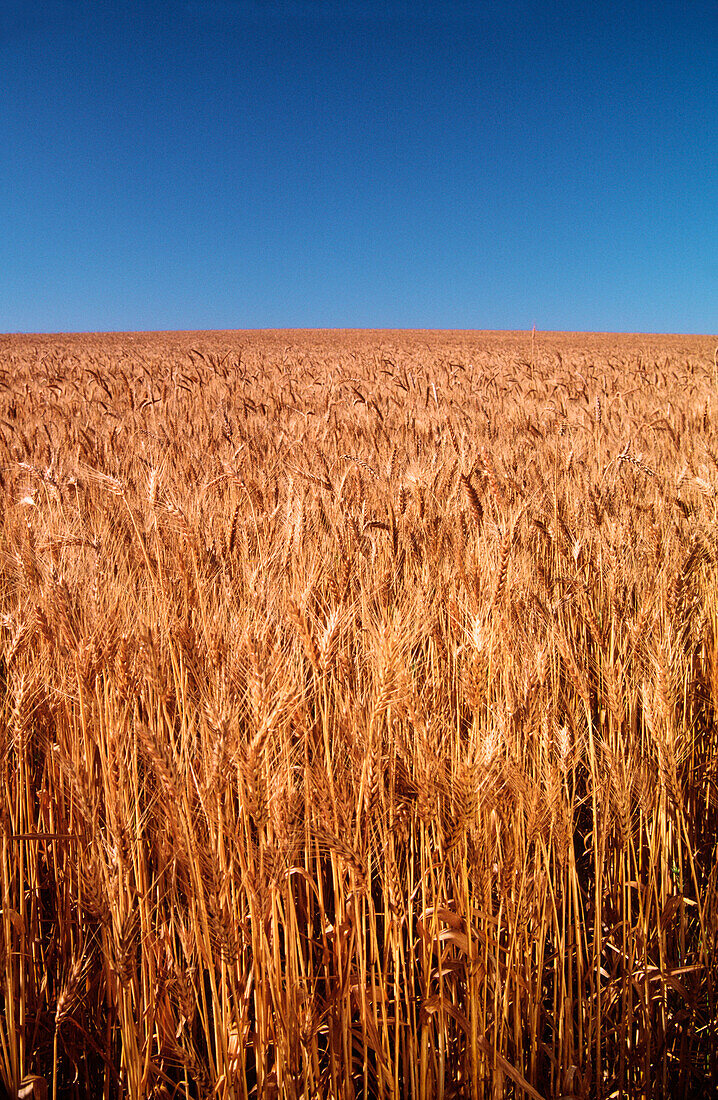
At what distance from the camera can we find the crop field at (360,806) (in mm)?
876

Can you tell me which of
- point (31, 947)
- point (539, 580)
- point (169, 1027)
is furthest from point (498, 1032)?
point (539, 580)

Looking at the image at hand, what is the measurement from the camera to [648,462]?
3000 millimetres

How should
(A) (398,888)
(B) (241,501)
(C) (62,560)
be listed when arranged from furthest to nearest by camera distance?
(B) (241,501) < (C) (62,560) < (A) (398,888)

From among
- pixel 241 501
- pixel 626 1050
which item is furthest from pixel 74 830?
pixel 241 501

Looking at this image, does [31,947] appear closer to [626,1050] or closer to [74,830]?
[74,830]

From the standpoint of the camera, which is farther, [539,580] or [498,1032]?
[539,580]

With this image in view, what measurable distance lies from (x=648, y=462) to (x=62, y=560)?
254 centimetres

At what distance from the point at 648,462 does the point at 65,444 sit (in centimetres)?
306

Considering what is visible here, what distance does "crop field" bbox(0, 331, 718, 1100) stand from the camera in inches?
34.5

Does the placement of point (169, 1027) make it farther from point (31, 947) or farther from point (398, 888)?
point (398, 888)

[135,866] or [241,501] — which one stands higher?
[241,501]

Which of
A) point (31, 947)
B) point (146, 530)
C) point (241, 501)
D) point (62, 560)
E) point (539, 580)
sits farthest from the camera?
point (241, 501)

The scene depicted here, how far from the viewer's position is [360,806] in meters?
0.83

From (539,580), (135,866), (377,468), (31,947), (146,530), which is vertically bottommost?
(31,947)
